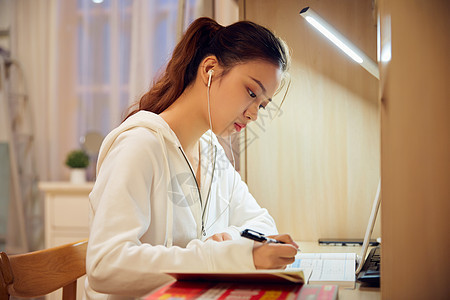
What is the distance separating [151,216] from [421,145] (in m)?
0.59

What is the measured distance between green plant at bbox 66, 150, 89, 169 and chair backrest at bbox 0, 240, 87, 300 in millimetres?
1715

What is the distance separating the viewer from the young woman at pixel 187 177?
2.74ft

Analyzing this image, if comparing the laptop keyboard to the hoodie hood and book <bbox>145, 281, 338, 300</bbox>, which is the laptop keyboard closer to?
book <bbox>145, 281, 338, 300</bbox>

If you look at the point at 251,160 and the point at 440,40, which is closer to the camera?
the point at 440,40

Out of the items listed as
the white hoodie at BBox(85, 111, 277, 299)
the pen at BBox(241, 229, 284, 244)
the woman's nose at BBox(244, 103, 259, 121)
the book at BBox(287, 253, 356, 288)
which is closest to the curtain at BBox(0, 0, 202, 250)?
the white hoodie at BBox(85, 111, 277, 299)

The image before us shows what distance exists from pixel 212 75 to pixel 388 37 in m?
→ 0.60

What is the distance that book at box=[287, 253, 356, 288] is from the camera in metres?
0.91

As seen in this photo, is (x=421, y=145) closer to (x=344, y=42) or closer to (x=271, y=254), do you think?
(x=271, y=254)

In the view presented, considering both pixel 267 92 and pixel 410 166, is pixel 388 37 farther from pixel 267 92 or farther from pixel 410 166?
pixel 267 92

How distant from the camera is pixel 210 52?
4.05 feet

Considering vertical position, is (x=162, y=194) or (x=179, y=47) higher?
(x=179, y=47)

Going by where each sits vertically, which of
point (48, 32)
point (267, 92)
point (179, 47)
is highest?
point (48, 32)

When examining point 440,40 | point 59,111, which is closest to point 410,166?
point 440,40

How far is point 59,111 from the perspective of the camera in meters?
3.10
